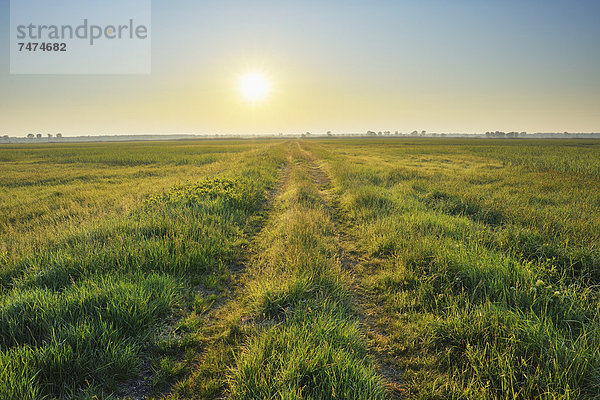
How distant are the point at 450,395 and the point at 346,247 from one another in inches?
156

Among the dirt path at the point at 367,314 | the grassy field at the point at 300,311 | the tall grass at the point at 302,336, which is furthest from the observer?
the dirt path at the point at 367,314

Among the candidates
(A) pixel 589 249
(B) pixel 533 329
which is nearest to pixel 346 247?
(B) pixel 533 329

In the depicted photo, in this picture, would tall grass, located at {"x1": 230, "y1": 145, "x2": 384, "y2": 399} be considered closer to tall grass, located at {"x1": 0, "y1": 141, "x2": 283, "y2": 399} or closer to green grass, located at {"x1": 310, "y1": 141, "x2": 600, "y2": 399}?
green grass, located at {"x1": 310, "y1": 141, "x2": 600, "y2": 399}

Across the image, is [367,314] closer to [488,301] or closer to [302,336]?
[302,336]

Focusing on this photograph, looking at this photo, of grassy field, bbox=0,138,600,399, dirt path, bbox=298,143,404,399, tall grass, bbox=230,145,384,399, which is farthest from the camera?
dirt path, bbox=298,143,404,399

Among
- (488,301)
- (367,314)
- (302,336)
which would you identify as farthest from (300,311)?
(488,301)

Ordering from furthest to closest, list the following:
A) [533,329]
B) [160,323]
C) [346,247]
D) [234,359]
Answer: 1. [346,247]
2. [160,323]
3. [234,359]
4. [533,329]

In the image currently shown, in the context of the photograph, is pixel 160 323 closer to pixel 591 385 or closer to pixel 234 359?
pixel 234 359

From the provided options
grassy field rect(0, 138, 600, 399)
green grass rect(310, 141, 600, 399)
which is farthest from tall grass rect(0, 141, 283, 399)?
green grass rect(310, 141, 600, 399)

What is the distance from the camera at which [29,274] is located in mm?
4273

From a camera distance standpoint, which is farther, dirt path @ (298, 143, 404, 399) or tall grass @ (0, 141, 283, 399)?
dirt path @ (298, 143, 404, 399)

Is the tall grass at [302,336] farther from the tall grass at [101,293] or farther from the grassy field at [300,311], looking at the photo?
the tall grass at [101,293]

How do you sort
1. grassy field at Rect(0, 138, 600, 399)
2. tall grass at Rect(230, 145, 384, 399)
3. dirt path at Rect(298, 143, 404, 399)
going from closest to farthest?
tall grass at Rect(230, 145, 384, 399)
grassy field at Rect(0, 138, 600, 399)
dirt path at Rect(298, 143, 404, 399)

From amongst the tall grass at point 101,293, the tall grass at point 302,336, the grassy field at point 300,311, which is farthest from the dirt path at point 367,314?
the tall grass at point 101,293
